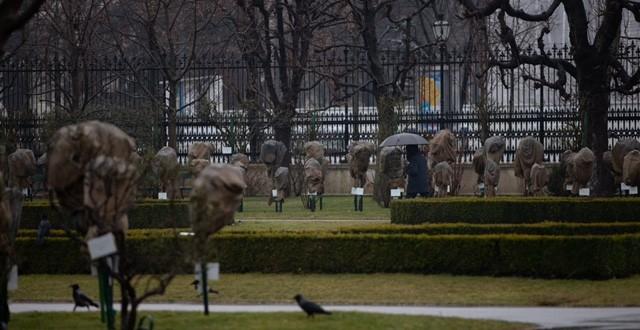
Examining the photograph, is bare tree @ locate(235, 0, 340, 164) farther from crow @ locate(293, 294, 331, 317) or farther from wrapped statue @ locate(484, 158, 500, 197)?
crow @ locate(293, 294, 331, 317)

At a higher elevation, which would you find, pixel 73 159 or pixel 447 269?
pixel 73 159

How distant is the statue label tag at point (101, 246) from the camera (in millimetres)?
13266

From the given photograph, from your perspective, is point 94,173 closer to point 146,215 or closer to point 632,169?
point 146,215

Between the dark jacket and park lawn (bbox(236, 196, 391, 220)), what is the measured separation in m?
0.75

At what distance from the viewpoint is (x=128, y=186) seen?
45.9 feet

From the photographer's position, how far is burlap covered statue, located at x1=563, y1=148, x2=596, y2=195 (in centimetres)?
3139

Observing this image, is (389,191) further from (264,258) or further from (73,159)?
(73,159)

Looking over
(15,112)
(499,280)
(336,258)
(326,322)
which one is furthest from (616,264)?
(15,112)

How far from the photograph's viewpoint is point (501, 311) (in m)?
17.1

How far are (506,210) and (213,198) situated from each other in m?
13.6

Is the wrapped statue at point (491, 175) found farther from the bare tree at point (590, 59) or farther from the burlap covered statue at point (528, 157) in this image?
the bare tree at point (590, 59)

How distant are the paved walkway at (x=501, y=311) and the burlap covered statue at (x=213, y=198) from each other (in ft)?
9.35

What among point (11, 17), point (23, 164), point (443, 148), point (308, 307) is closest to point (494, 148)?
point (443, 148)

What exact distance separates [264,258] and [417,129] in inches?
730
